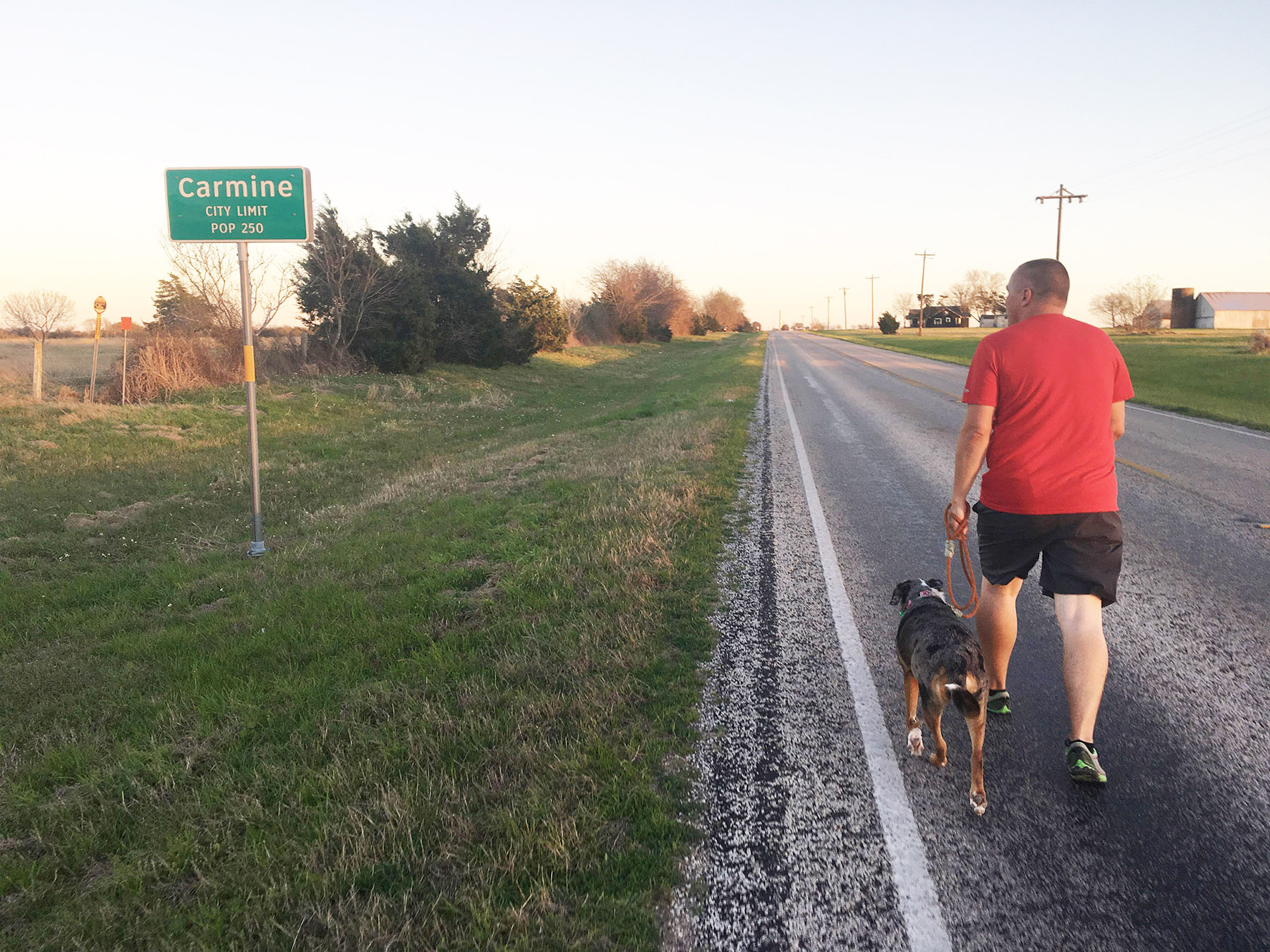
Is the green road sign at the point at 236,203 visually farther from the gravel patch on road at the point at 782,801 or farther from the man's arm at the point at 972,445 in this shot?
the man's arm at the point at 972,445

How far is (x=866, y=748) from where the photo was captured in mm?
3287

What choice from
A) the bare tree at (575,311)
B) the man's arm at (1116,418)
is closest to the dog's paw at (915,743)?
the man's arm at (1116,418)

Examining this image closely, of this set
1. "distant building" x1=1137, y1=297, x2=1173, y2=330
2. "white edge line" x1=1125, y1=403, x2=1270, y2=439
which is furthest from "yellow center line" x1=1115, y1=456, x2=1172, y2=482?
"distant building" x1=1137, y1=297, x2=1173, y2=330

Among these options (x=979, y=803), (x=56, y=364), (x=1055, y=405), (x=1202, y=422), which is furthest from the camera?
(x=56, y=364)

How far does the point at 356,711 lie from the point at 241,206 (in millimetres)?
5759

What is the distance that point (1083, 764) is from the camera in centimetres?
299

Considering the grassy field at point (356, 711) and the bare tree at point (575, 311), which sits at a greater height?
the bare tree at point (575, 311)

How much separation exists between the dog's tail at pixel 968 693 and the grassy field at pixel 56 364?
720 inches

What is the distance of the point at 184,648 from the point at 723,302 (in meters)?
142

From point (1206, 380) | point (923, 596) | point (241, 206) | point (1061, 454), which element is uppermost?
point (241, 206)

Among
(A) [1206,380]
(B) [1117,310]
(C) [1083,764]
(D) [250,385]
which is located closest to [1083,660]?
(C) [1083,764]

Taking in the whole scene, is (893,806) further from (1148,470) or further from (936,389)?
(936,389)

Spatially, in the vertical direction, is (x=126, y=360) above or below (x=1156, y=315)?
below

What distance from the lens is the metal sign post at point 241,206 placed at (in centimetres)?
710
